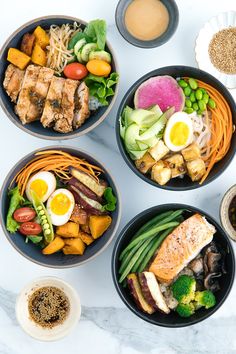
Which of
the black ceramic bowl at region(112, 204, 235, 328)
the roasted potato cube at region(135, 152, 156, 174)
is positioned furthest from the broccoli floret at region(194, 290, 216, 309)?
the roasted potato cube at region(135, 152, 156, 174)

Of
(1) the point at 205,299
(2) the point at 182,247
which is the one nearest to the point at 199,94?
(2) the point at 182,247

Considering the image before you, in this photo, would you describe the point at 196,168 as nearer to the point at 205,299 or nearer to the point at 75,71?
the point at 205,299

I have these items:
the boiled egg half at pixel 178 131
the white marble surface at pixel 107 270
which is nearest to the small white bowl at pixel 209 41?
the white marble surface at pixel 107 270

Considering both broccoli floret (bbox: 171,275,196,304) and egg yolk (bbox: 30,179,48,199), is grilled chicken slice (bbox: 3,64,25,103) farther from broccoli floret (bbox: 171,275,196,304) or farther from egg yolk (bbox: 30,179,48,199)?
broccoli floret (bbox: 171,275,196,304)

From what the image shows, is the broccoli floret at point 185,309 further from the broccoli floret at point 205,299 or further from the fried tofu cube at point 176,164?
the fried tofu cube at point 176,164

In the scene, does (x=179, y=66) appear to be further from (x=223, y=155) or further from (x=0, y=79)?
(x=0, y=79)

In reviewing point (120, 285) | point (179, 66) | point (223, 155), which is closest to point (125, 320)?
point (120, 285)
